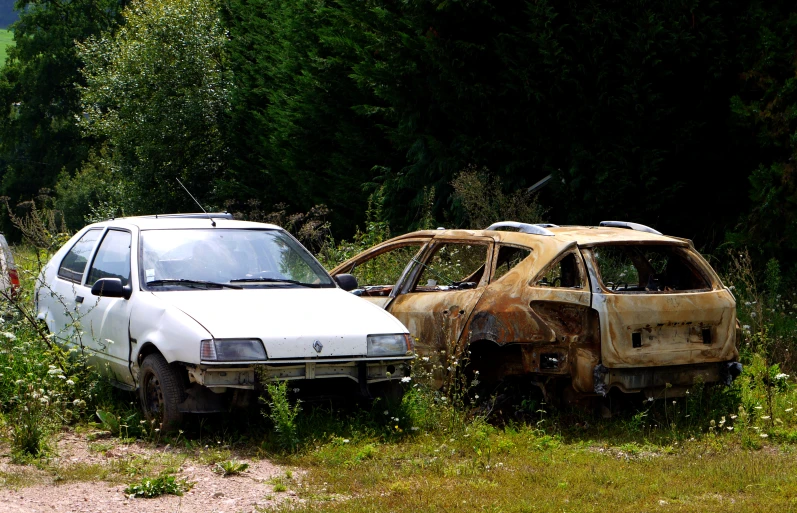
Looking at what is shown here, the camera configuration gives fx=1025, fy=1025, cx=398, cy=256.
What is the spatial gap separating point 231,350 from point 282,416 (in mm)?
574

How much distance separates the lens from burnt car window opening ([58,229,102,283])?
29.8ft

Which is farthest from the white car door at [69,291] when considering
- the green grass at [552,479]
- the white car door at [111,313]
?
the green grass at [552,479]

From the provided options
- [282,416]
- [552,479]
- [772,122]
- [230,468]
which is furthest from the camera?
[772,122]

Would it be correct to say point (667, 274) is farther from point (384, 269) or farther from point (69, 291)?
point (69, 291)

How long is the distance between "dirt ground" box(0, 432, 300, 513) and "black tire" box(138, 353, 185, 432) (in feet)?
0.80

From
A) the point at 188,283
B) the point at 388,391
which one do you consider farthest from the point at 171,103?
the point at 388,391

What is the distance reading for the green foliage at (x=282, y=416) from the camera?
6.93 meters

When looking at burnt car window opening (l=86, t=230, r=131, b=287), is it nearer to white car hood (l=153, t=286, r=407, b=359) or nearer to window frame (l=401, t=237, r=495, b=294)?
white car hood (l=153, t=286, r=407, b=359)

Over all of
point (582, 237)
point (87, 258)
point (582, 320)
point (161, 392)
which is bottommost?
A: point (161, 392)

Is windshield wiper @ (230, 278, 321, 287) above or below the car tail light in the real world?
above

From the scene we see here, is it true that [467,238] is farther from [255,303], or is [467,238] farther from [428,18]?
[428,18]

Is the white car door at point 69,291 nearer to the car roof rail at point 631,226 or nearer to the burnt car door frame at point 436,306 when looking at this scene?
the burnt car door frame at point 436,306

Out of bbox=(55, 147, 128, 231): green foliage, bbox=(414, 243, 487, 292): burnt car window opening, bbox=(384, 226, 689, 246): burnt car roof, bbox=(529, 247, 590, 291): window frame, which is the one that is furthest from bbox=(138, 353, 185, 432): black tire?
bbox=(55, 147, 128, 231): green foliage

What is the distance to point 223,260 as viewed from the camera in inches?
327
